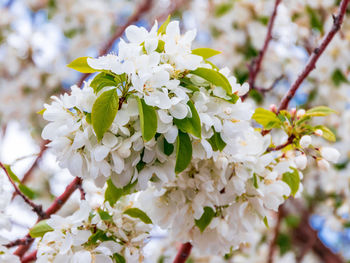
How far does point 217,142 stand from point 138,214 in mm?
314

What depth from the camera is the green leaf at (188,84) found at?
3.04 feet

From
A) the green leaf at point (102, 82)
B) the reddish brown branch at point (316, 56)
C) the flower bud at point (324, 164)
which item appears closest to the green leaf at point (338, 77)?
the reddish brown branch at point (316, 56)

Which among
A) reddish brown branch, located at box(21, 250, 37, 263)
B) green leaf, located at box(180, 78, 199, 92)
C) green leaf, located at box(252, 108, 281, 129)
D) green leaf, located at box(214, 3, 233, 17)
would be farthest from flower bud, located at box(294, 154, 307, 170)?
green leaf, located at box(214, 3, 233, 17)

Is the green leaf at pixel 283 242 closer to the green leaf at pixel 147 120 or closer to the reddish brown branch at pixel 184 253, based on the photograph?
the reddish brown branch at pixel 184 253

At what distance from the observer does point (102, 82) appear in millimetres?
877

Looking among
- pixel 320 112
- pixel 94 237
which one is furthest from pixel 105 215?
pixel 320 112

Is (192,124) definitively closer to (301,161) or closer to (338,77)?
(301,161)

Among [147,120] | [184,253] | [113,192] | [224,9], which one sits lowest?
[184,253]

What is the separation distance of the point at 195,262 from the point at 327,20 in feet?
7.19

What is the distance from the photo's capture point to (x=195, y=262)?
366cm

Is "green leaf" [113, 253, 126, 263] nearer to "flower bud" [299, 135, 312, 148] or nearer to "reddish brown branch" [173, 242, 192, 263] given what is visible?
"reddish brown branch" [173, 242, 192, 263]

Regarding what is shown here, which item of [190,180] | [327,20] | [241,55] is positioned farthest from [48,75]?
[190,180]

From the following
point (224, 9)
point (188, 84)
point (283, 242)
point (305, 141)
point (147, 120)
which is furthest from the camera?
point (224, 9)

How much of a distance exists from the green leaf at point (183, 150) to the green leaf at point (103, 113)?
0.48 ft
